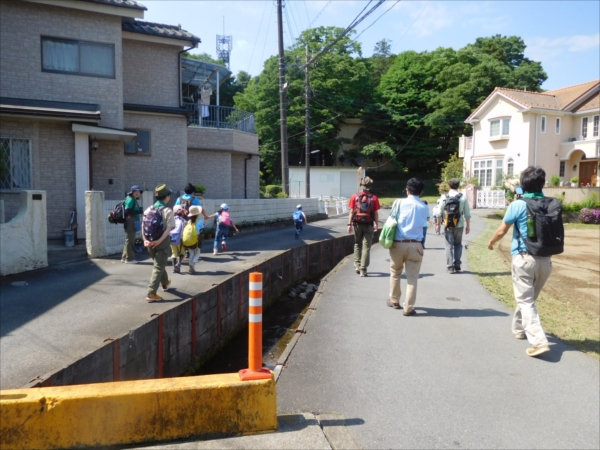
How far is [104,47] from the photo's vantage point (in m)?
15.2

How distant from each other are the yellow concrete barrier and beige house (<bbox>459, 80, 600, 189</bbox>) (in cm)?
3605

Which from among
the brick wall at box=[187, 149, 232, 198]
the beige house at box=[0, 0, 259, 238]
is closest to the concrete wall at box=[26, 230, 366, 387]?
the beige house at box=[0, 0, 259, 238]

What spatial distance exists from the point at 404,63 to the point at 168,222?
5246 centimetres

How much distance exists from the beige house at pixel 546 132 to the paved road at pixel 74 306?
1170 inches

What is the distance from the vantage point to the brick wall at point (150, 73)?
58.0 ft

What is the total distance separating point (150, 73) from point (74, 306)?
12.4 metres

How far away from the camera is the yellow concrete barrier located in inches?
137

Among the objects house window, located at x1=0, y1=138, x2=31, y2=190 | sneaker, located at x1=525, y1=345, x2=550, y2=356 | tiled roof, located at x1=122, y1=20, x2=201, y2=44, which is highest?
tiled roof, located at x1=122, y1=20, x2=201, y2=44

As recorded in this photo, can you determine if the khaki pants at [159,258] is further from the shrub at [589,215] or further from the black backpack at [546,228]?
the shrub at [589,215]

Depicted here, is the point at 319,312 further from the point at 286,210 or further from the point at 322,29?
→ the point at 322,29

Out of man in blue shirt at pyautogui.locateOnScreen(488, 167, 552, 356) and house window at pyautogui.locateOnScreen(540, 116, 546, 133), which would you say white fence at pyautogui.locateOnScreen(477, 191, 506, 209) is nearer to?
house window at pyautogui.locateOnScreen(540, 116, 546, 133)

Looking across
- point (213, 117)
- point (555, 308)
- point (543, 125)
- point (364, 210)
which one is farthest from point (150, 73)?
point (543, 125)

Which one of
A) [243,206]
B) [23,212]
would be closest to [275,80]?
[243,206]

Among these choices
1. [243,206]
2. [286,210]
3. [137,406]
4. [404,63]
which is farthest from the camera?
[404,63]
